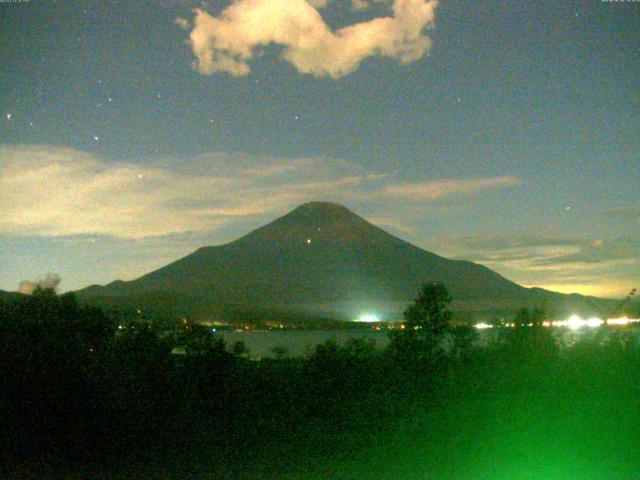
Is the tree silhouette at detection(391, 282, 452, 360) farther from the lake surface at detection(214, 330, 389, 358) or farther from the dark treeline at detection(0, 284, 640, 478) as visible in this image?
the lake surface at detection(214, 330, 389, 358)

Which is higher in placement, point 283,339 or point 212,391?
point 283,339

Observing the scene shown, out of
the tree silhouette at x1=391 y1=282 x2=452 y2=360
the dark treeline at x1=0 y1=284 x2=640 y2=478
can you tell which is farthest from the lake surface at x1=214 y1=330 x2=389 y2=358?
the dark treeline at x1=0 y1=284 x2=640 y2=478

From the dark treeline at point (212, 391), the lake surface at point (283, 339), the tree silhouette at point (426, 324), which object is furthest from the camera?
the lake surface at point (283, 339)

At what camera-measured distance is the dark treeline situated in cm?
970

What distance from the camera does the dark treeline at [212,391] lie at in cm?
970

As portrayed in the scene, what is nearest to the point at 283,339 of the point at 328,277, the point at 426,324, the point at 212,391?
the point at 426,324

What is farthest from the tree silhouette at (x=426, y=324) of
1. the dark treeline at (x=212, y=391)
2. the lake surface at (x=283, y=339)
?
the lake surface at (x=283, y=339)

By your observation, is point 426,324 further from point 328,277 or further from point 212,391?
point 328,277

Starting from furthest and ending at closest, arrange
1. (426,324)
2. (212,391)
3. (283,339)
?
(283,339), (426,324), (212,391)

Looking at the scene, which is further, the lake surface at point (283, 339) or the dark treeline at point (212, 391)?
the lake surface at point (283, 339)

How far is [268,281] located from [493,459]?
75.7m

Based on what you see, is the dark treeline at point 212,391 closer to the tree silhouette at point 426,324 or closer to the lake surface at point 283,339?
the tree silhouette at point 426,324

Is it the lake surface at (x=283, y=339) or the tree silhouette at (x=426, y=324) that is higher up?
the tree silhouette at (x=426, y=324)

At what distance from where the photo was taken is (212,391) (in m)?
13.0
